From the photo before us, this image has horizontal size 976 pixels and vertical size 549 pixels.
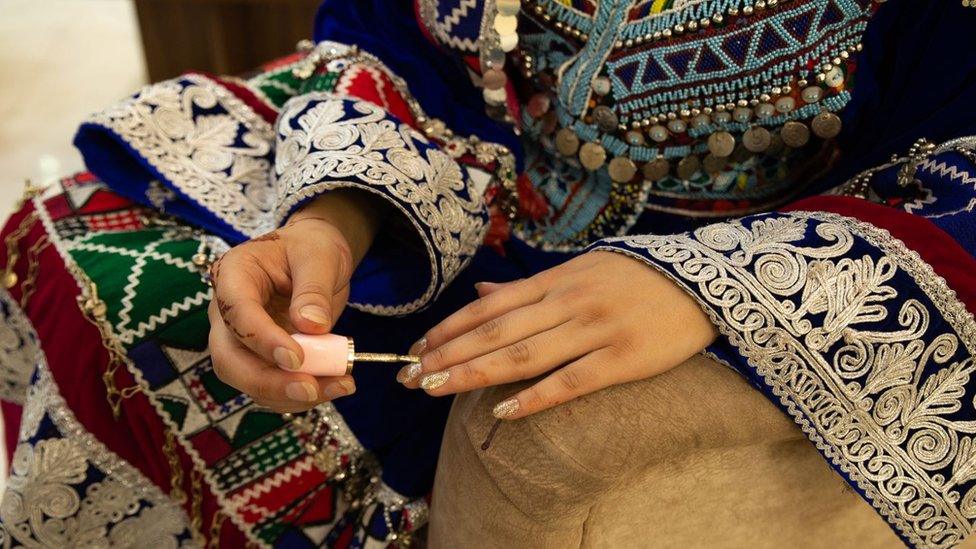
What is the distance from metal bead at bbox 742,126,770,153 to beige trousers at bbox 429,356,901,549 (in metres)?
0.27

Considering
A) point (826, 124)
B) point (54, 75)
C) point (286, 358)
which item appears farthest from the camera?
point (54, 75)

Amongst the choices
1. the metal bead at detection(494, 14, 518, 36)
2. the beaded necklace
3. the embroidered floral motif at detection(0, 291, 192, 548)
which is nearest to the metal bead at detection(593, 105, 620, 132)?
the beaded necklace

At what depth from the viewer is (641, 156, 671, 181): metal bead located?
2.36ft

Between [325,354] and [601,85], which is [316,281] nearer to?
[325,354]

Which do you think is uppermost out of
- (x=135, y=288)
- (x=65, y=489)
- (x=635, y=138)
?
(x=635, y=138)

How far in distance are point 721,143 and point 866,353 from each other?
0.26 meters

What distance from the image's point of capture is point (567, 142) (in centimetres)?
74

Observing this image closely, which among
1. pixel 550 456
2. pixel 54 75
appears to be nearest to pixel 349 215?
pixel 550 456

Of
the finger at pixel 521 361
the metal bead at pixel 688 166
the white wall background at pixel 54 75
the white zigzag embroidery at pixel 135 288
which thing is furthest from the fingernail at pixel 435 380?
the white wall background at pixel 54 75

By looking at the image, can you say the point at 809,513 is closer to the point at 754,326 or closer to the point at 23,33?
the point at 754,326

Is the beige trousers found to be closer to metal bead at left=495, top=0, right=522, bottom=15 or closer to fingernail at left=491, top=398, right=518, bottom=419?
fingernail at left=491, top=398, right=518, bottom=419

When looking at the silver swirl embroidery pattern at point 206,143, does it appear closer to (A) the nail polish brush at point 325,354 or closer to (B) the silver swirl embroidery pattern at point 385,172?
(B) the silver swirl embroidery pattern at point 385,172

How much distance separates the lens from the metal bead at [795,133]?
2.20ft

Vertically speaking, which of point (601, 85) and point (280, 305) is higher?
point (601, 85)
